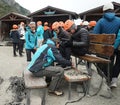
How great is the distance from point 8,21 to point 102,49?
25482 millimetres

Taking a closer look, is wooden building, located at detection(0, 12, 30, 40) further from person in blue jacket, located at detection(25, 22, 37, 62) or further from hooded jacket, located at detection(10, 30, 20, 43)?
person in blue jacket, located at detection(25, 22, 37, 62)

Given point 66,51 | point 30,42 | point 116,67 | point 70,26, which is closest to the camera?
point 116,67

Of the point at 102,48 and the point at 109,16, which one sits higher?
the point at 109,16

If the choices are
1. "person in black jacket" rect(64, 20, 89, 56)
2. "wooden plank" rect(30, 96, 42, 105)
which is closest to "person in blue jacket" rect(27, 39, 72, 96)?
"wooden plank" rect(30, 96, 42, 105)

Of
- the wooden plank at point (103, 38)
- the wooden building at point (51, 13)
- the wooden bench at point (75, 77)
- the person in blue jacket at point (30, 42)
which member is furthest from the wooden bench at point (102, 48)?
the wooden building at point (51, 13)

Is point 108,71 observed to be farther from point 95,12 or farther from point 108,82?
point 95,12

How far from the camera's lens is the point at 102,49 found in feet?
23.4

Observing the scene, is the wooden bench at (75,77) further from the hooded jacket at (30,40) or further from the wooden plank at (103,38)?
the hooded jacket at (30,40)

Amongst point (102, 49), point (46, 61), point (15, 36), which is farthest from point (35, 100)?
point (15, 36)

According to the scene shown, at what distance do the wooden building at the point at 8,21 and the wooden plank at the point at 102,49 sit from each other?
2104 cm

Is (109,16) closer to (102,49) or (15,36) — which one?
(102,49)

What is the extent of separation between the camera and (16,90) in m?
7.74

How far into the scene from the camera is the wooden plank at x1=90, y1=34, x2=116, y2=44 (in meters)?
6.56

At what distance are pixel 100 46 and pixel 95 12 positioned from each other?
1928cm
